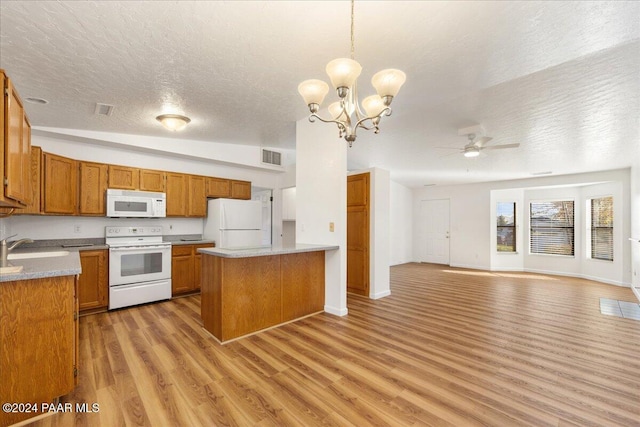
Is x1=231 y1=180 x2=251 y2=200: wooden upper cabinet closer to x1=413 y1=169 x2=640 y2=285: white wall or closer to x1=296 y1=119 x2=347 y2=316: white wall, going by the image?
x1=296 y1=119 x2=347 y2=316: white wall

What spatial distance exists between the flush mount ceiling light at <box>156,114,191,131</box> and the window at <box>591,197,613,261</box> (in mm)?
8678

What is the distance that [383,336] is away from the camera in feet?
9.82

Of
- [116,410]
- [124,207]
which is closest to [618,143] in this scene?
[116,410]

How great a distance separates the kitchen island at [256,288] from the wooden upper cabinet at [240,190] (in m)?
2.54

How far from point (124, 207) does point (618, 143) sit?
24.5 feet

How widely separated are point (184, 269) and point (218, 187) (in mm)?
1616

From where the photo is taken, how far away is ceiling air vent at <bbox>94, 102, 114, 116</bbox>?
314cm

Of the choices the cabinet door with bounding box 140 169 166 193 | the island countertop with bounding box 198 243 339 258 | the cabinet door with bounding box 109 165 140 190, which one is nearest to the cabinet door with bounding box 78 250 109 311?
the cabinet door with bounding box 109 165 140 190

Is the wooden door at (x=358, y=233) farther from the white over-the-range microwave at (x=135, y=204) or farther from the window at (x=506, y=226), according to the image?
the window at (x=506, y=226)

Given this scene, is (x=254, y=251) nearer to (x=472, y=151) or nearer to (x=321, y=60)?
(x=321, y=60)

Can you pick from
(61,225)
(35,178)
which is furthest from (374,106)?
(61,225)

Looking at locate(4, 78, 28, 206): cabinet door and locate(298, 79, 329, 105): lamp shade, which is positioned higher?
locate(298, 79, 329, 105): lamp shade

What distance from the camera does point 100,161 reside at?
4.23 metres

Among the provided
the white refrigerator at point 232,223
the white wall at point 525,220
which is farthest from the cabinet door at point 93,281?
the white wall at point 525,220
